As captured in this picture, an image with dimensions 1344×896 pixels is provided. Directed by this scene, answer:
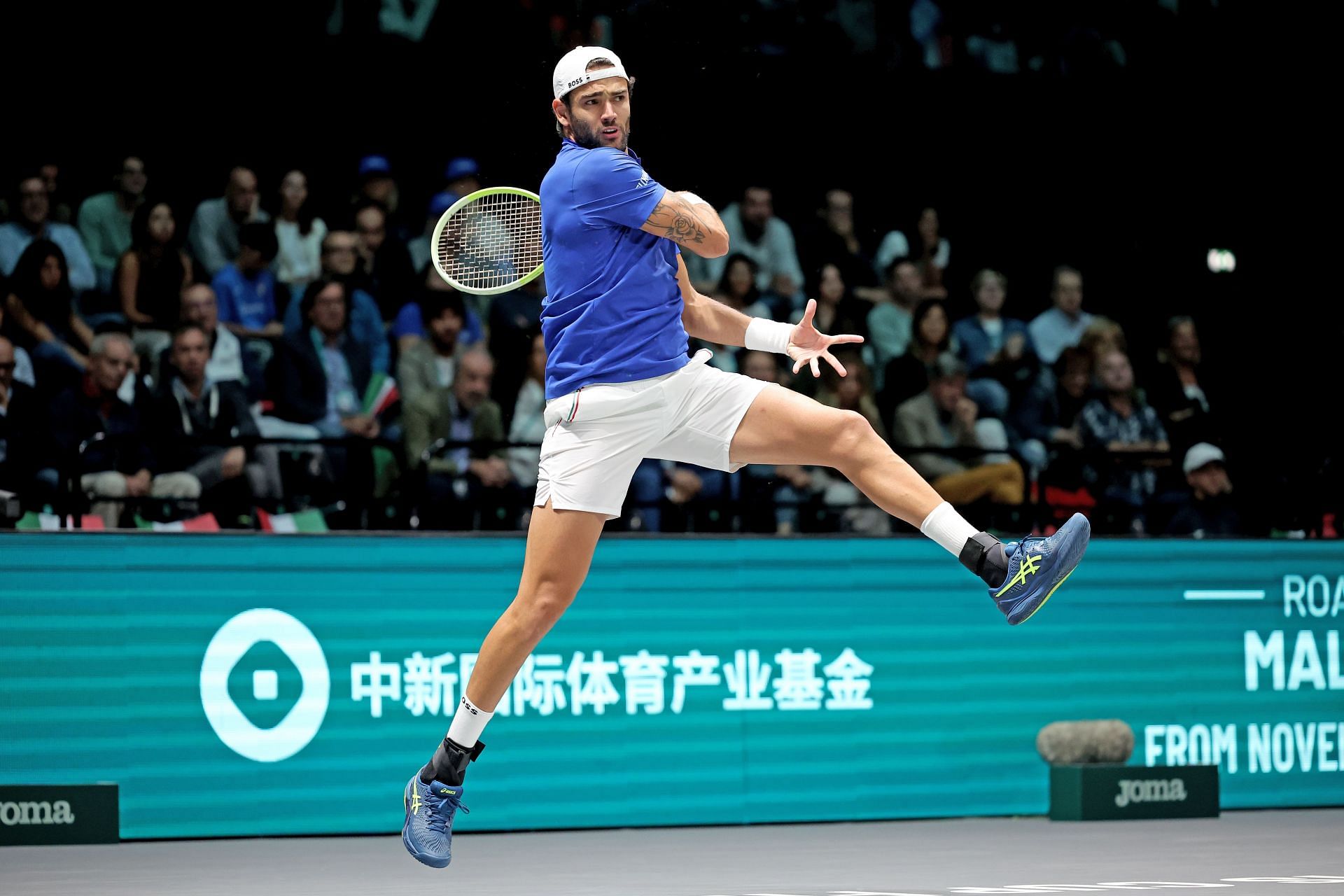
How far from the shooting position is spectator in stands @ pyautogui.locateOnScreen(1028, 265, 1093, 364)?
14234 millimetres

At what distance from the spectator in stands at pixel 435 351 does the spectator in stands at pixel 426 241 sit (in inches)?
15.5

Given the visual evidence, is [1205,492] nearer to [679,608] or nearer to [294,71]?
[679,608]

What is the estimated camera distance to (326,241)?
40.2 ft

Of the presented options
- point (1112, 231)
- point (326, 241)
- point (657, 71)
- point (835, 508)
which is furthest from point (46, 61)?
point (1112, 231)

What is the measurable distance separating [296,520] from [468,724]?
4605mm

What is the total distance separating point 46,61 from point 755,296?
202 inches

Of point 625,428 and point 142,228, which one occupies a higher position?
point 142,228

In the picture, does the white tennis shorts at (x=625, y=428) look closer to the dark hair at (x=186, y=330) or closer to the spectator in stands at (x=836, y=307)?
the dark hair at (x=186, y=330)

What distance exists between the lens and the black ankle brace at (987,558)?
5.93 m

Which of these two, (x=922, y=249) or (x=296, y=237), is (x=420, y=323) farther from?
(x=922, y=249)

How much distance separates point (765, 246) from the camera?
13672 mm

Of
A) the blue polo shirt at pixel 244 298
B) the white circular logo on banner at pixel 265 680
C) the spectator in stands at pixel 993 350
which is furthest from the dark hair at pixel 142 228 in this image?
the spectator in stands at pixel 993 350

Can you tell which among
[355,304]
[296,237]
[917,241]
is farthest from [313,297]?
[917,241]

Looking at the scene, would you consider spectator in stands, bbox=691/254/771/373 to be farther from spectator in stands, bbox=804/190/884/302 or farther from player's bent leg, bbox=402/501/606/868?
player's bent leg, bbox=402/501/606/868
